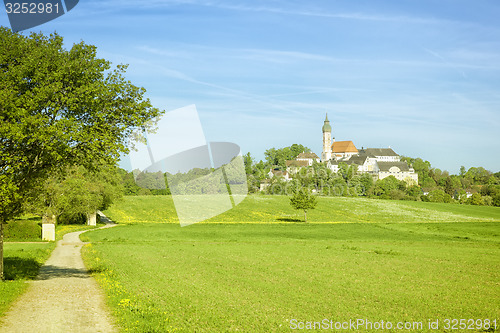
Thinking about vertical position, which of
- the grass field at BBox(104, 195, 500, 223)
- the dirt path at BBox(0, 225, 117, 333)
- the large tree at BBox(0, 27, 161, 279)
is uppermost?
the large tree at BBox(0, 27, 161, 279)

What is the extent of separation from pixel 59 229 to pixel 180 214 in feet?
92.5

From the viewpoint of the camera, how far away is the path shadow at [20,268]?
21.9 meters

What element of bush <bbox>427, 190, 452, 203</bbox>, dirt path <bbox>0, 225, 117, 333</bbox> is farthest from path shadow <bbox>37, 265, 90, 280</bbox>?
bush <bbox>427, 190, 452, 203</bbox>

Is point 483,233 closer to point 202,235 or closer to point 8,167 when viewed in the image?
point 202,235

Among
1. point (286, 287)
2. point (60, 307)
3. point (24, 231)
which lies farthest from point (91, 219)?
point (60, 307)

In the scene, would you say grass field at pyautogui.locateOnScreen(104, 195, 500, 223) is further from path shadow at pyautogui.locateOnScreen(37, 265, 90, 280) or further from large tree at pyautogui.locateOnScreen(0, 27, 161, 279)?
large tree at pyautogui.locateOnScreen(0, 27, 161, 279)

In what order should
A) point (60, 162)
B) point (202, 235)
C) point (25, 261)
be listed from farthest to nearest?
point (202, 235) → point (25, 261) → point (60, 162)

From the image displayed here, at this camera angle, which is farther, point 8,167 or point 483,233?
point 483,233

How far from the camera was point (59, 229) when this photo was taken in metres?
61.5

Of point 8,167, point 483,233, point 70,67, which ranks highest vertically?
point 70,67

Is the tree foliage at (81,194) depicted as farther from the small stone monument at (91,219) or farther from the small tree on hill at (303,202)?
the small tree on hill at (303,202)

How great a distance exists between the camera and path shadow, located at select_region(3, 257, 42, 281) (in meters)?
21.9

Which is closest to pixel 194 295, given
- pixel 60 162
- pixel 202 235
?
pixel 60 162

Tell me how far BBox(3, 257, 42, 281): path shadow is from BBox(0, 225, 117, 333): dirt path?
0.67 meters
